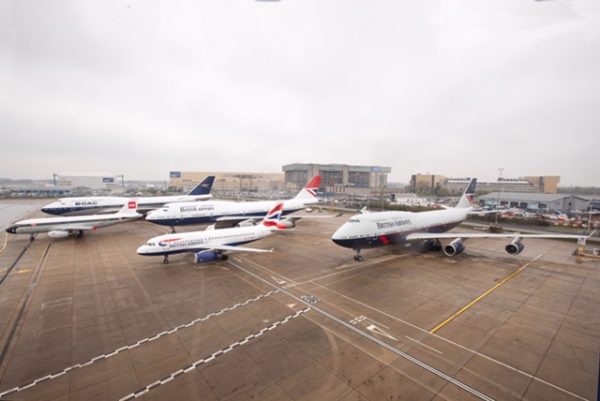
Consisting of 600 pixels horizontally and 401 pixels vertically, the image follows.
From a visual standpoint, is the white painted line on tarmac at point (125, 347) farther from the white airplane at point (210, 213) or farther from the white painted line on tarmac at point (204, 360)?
the white airplane at point (210, 213)

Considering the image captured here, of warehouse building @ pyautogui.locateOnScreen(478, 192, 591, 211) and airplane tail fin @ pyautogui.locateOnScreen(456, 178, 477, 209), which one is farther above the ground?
airplane tail fin @ pyautogui.locateOnScreen(456, 178, 477, 209)

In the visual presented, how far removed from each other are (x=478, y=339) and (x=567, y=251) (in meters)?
30.9

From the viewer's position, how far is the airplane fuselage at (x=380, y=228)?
22219mm

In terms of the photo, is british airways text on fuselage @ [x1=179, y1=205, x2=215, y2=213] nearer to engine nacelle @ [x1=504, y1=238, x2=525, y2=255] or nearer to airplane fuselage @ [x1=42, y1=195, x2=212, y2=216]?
airplane fuselage @ [x1=42, y1=195, x2=212, y2=216]

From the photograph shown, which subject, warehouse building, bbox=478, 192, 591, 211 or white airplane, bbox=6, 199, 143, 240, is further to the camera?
warehouse building, bbox=478, 192, 591, 211

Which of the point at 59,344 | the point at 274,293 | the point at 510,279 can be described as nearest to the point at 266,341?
the point at 274,293

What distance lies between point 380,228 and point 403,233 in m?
3.95

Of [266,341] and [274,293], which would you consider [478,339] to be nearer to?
[266,341]

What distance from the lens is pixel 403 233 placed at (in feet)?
83.7

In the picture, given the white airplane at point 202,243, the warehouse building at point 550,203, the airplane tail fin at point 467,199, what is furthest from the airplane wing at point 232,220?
the warehouse building at point 550,203

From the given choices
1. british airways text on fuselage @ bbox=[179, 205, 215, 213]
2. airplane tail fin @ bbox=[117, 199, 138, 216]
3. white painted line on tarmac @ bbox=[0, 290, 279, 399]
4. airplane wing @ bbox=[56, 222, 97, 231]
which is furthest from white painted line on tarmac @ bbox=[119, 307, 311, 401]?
airplane tail fin @ bbox=[117, 199, 138, 216]

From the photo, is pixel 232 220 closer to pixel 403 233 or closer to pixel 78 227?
pixel 78 227

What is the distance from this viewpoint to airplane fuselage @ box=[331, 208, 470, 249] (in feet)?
Result: 72.9

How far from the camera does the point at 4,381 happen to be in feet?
31.2
